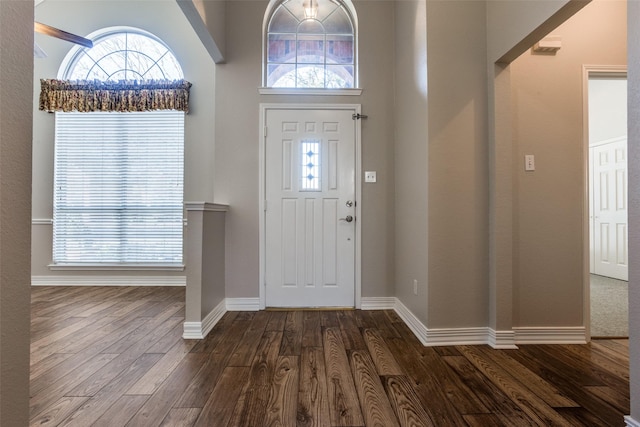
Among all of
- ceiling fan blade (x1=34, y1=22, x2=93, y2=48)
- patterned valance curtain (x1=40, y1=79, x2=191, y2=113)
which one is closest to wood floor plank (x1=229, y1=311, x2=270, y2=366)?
ceiling fan blade (x1=34, y1=22, x2=93, y2=48)

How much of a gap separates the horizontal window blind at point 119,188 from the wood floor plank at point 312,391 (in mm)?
2751

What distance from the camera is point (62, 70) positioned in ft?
13.4

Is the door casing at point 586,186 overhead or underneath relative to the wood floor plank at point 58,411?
overhead

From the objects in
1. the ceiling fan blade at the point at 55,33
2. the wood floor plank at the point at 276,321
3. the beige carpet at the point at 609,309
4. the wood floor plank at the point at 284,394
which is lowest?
the wood floor plank at the point at 276,321

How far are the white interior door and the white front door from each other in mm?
4367

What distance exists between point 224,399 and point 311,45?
3315mm

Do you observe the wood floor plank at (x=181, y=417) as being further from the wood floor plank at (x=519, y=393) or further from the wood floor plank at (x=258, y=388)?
the wood floor plank at (x=519, y=393)

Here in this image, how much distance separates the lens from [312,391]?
5.48 ft

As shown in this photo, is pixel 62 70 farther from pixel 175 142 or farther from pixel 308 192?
pixel 308 192

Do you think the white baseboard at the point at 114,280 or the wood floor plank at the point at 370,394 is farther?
the white baseboard at the point at 114,280

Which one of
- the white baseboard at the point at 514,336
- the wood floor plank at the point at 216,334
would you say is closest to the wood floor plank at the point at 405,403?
the white baseboard at the point at 514,336

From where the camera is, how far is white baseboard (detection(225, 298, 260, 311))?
10.2 feet

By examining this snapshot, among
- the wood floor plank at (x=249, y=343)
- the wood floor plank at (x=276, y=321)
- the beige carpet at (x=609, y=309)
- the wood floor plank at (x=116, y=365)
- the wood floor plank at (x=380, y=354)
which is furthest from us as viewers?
the wood floor plank at (x=276, y=321)

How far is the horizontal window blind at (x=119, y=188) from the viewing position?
4.08 meters
